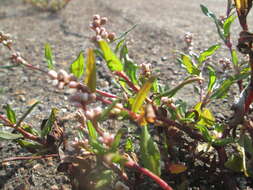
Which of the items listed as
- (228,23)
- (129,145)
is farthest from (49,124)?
(228,23)

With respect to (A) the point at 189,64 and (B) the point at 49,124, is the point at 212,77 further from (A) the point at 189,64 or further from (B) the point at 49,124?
(B) the point at 49,124

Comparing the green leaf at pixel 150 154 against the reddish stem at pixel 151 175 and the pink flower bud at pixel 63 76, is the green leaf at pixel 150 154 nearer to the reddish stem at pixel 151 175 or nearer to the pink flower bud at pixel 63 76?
the reddish stem at pixel 151 175

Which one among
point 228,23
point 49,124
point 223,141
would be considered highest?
point 228,23

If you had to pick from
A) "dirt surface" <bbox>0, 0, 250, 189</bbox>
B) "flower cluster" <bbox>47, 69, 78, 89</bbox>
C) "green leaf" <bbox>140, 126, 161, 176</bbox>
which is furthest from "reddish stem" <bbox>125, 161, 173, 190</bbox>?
"dirt surface" <bbox>0, 0, 250, 189</bbox>

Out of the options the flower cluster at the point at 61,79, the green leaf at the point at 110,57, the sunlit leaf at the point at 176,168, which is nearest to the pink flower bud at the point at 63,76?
the flower cluster at the point at 61,79

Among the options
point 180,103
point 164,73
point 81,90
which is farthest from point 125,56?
point 164,73

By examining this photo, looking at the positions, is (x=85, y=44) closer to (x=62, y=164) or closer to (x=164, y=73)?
(x=164, y=73)
